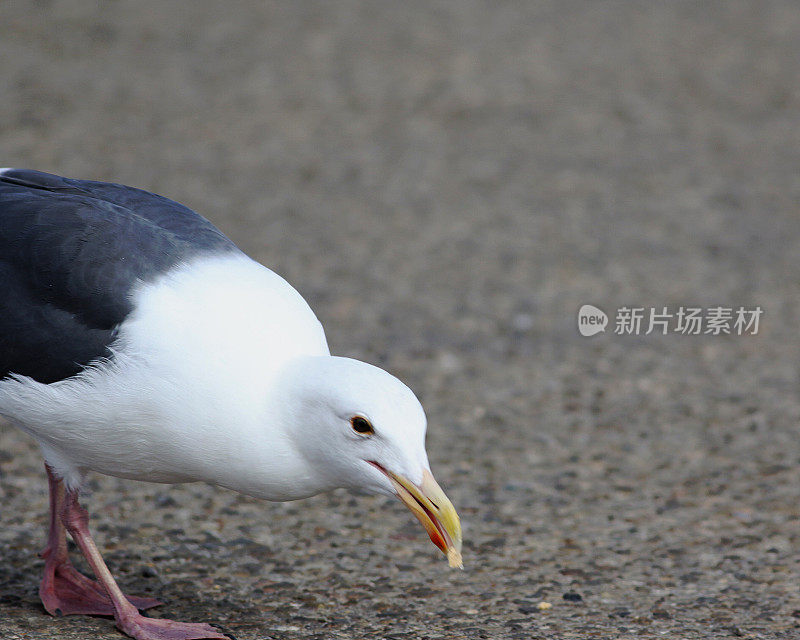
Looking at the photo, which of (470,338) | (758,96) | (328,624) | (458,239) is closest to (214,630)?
(328,624)

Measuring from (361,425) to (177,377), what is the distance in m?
0.57

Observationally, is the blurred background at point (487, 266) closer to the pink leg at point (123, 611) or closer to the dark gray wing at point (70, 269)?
the pink leg at point (123, 611)

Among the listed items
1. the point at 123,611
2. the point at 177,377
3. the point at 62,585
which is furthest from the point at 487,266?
the point at 177,377

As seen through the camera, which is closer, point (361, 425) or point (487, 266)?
point (361, 425)

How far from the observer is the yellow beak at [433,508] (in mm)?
3172

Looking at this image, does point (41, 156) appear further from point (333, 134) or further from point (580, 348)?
point (580, 348)

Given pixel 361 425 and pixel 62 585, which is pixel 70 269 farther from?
pixel 62 585

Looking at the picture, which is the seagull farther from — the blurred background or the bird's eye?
the blurred background

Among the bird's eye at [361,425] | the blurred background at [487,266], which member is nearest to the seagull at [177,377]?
the bird's eye at [361,425]

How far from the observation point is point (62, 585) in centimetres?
396

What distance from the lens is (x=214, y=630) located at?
12.2 feet

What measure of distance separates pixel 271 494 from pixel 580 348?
144 inches

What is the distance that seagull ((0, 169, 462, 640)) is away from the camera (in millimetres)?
3215

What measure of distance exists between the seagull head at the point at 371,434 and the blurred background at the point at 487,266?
0.84 m
